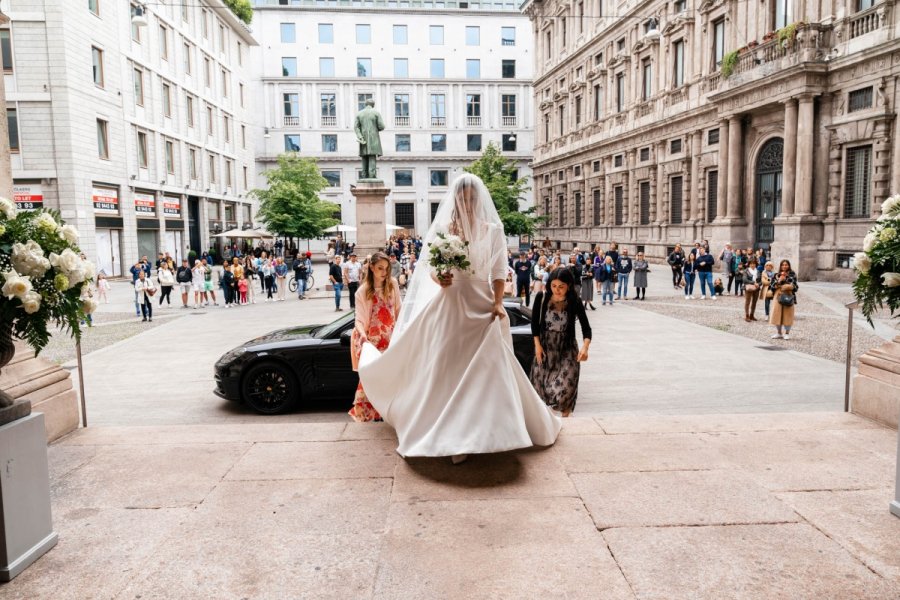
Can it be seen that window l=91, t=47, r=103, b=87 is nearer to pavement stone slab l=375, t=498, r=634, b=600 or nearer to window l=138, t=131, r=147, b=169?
window l=138, t=131, r=147, b=169

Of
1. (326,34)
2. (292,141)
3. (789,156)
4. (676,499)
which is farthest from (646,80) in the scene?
(326,34)

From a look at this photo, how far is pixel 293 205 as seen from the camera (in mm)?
44375

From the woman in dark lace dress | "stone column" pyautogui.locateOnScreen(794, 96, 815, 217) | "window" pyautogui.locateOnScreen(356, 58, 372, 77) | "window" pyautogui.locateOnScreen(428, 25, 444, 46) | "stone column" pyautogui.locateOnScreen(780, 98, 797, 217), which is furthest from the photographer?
"window" pyautogui.locateOnScreen(428, 25, 444, 46)

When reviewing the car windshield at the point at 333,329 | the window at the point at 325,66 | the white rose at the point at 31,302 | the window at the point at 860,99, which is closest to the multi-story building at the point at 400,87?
the window at the point at 325,66

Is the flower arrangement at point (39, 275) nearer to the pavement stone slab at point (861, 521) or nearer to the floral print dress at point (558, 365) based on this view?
the floral print dress at point (558, 365)

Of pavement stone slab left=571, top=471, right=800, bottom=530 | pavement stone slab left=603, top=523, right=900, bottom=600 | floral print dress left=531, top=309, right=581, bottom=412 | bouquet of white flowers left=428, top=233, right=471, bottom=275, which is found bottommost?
pavement stone slab left=603, top=523, right=900, bottom=600

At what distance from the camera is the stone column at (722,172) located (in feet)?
93.0

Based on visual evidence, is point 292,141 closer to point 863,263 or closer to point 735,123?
point 735,123

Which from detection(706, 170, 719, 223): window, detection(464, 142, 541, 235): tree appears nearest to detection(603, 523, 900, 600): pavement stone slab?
detection(706, 170, 719, 223): window

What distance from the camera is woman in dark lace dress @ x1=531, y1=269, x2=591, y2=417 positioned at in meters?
6.29

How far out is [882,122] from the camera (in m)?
20.9

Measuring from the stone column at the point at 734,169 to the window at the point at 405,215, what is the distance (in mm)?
40228

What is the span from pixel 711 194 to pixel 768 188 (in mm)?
3813

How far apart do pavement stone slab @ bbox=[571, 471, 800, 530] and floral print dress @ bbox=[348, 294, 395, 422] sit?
2212 millimetres
